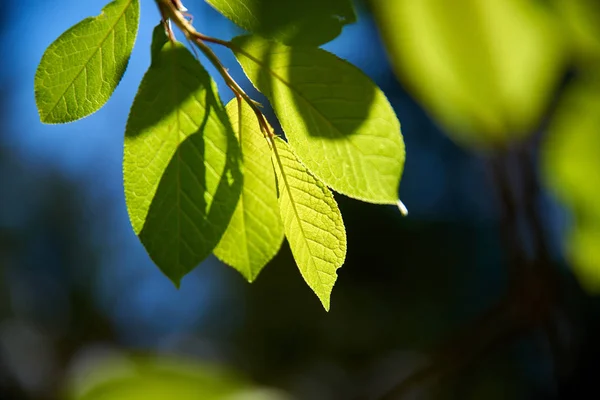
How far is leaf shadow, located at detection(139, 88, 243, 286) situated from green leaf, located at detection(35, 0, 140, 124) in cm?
6

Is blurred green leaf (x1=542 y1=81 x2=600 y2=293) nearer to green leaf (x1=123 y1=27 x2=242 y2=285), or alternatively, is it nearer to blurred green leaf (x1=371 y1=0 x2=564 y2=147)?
blurred green leaf (x1=371 y1=0 x2=564 y2=147)

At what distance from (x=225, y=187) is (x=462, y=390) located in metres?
4.03

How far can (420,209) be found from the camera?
5090 millimetres

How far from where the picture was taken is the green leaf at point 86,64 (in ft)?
1.24

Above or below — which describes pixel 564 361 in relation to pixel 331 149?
below

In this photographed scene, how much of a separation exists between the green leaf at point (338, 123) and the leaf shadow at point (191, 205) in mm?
42

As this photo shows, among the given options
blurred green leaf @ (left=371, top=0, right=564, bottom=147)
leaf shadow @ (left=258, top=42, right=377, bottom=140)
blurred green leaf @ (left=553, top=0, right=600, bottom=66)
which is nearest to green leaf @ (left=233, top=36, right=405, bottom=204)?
leaf shadow @ (left=258, top=42, right=377, bottom=140)

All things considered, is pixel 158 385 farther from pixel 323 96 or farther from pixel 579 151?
pixel 579 151

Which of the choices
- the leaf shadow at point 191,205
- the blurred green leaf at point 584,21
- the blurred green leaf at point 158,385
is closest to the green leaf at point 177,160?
the leaf shadow at point 191,205

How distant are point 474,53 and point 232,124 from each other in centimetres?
18

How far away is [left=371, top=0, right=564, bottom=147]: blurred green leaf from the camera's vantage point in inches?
17.3

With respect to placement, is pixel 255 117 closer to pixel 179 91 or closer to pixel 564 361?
pixel 179 91

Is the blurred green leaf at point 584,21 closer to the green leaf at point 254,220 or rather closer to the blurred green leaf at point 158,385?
the green leaf at point 254,220

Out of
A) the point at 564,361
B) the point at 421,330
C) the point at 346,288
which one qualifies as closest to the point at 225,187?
the point at 564,361
